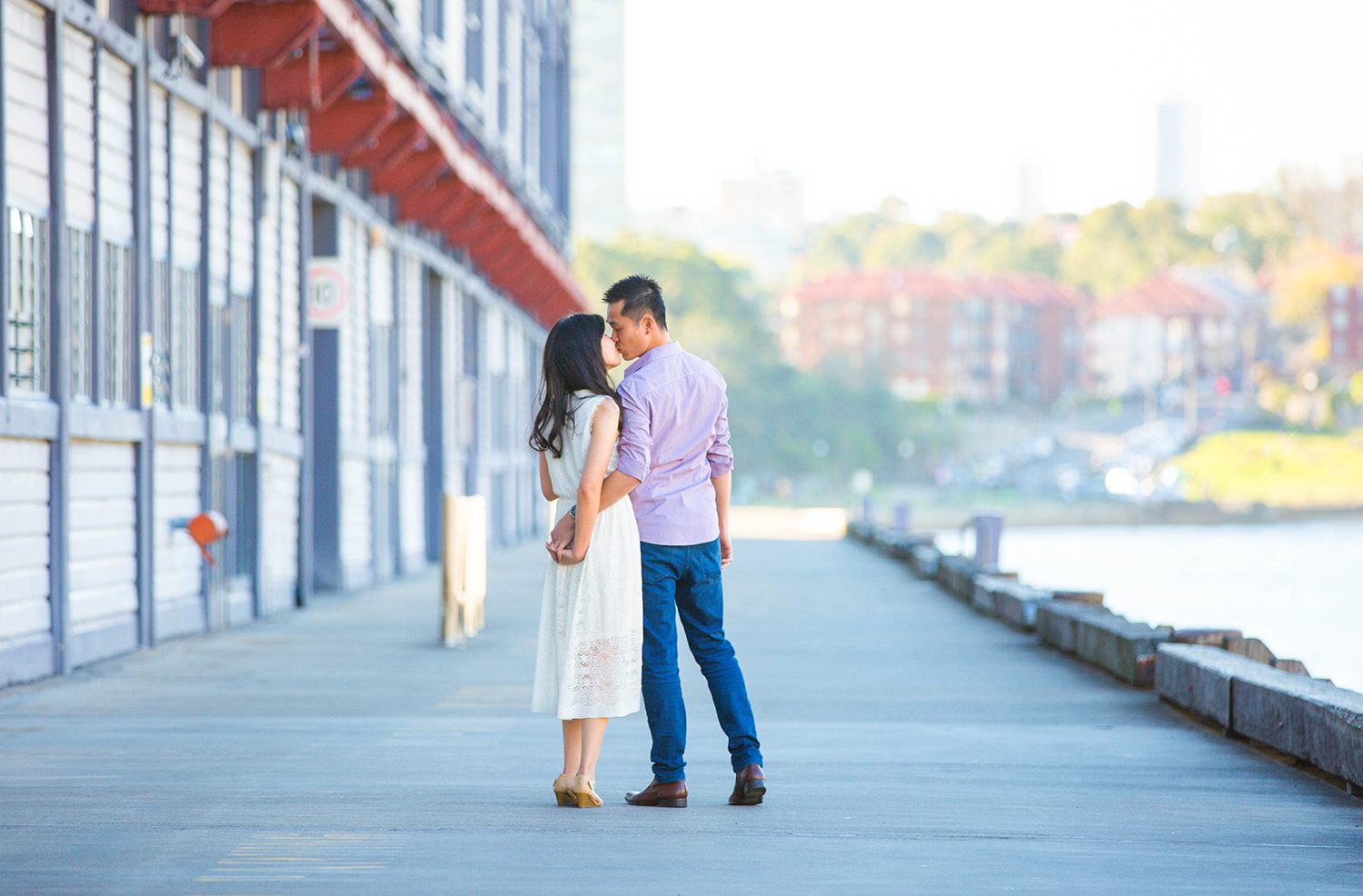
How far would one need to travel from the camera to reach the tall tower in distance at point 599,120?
16350cm

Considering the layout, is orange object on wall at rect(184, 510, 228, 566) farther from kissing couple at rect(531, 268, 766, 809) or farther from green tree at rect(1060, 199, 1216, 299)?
green tree at rect(1060, 199, 1216, 299)

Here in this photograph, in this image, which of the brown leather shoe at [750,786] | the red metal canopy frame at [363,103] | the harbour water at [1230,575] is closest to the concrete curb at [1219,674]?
the harbour water at [1230,575]

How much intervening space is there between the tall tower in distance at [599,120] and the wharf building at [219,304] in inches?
5432

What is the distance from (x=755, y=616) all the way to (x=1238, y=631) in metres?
7.18

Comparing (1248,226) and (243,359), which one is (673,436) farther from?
(1248,226)

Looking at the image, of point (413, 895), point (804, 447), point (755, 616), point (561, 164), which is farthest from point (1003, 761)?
point (804, 447)

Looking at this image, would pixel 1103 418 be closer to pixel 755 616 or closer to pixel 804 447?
pixel 804 447

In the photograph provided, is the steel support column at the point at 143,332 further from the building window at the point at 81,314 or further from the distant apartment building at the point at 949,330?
the distant apartment building at the point at 949,330

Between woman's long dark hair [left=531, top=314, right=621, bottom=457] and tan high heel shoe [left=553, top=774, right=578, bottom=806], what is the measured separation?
107 cm

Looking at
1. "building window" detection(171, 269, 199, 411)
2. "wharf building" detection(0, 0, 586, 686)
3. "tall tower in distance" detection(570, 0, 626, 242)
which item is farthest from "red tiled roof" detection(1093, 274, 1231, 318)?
"building window" detection(171, 269, 199, 411)

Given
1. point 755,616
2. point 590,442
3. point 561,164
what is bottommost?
point 755,616

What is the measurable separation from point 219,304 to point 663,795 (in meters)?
8.48

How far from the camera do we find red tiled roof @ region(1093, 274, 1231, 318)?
171125 millimetres

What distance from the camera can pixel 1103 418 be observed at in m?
154
